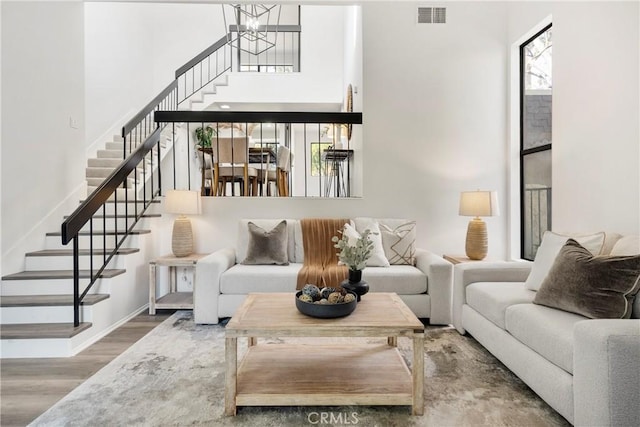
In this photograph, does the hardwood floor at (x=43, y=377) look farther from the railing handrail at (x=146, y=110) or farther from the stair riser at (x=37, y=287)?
the railing handrail at (x=146, y=110)

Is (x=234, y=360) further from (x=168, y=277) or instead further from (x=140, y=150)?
(x=140, y=150)

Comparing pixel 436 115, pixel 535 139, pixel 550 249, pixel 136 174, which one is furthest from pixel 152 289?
pixel 535 139

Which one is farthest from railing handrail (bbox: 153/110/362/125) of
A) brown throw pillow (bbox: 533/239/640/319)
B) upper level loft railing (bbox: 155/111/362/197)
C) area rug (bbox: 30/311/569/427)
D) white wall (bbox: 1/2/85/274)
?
brown throw pillow (bbox: 533/239/640/319)

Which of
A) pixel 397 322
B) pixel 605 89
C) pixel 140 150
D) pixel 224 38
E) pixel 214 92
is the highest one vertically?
pixel 224 38

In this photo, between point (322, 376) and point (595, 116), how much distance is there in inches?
116

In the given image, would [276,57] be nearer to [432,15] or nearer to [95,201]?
[432,15]

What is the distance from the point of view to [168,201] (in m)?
3.71

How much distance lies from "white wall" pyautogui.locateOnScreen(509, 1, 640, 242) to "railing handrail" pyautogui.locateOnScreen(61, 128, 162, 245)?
4.08 metres

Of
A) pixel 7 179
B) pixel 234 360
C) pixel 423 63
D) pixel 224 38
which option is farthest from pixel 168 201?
pixel 224 38

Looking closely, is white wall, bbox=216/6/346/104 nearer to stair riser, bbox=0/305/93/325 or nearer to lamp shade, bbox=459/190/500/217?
lamp shade, bbox=459/190/500/217

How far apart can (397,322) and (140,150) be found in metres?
3.24

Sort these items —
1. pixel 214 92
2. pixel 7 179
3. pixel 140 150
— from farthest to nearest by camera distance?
pixel 214 92 < pixel 140 150 < pixel 7 179

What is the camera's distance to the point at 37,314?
269 centimetres

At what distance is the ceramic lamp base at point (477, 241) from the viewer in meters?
3.66
